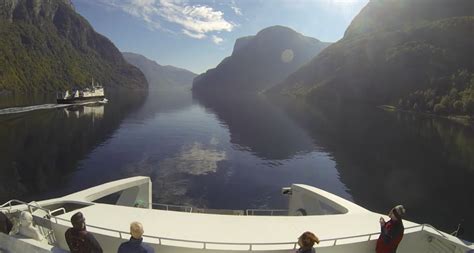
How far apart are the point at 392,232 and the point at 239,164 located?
138 feet

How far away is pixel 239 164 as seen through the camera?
52.1 meters

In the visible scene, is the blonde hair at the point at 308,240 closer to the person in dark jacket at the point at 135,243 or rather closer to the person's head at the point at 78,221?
the person in dark jacket at the point at 135,243

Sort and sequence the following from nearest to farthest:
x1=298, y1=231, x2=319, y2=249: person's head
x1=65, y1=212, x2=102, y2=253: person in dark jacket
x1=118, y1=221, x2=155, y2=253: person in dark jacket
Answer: x1=298, y1=231, x2=319, y2=249: person's head < x1=118, y1=221, x2=155, y2=253: person in dark jacket < x1=65, y1=212, x2=102, y2=253: person in dark jacket

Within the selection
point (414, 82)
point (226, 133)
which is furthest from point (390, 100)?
point (226, 133)

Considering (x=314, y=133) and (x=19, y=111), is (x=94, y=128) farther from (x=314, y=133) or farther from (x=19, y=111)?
(x=314, y=133)

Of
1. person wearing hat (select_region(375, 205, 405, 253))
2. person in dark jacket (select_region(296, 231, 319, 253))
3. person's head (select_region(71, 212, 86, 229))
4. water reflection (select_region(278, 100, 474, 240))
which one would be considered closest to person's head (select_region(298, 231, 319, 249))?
person in dark jacket (select_region(296, 231, 319, 253))

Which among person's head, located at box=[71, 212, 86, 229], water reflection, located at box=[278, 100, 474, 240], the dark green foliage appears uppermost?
the dark green foliage

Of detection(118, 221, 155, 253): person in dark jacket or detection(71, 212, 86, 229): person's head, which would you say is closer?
detection(118, 221, 155, 253): person in dark jacket

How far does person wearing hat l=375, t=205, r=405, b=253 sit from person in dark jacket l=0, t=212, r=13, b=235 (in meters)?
12.8

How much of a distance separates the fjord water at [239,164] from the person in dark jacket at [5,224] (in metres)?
23.3

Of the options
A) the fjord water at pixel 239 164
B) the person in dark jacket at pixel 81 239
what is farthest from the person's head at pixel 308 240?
the fjord water at pixel 239 164

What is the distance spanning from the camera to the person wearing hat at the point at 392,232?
1020 cm

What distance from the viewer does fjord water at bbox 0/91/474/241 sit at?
3697 cm

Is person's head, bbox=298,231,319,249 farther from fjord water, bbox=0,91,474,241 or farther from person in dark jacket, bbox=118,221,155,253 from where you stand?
→ fjord water, bbox=0,91,474,241
